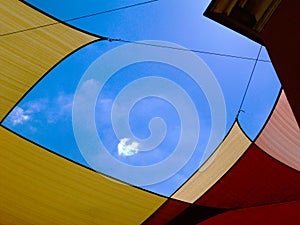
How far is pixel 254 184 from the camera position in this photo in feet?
17.3

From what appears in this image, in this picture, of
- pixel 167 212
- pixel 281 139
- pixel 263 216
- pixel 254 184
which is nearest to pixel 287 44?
pixel 281 139

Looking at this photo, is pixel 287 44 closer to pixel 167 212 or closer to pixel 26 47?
pixel 26 47

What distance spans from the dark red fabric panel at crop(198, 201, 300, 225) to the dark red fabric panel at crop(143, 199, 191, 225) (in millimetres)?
447

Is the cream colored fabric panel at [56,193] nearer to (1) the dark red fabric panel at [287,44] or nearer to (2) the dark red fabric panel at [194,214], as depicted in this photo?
(2) the dark red fabric panel at [194,214]

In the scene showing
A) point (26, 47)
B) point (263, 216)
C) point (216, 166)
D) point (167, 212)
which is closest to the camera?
point (26, 47)

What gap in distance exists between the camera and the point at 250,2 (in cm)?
163

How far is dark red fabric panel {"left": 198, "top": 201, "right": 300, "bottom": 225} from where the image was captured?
5.46 meters

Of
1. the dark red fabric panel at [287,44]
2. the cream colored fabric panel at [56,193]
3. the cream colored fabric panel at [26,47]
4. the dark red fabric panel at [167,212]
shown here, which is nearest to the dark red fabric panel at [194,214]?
the dark red fabric panel at [167,212]

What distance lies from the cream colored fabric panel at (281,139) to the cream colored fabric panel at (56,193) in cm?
161

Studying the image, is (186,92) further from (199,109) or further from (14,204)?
(14,204)

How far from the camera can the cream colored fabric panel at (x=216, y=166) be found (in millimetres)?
5125

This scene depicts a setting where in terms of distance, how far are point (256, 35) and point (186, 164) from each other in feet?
12.3

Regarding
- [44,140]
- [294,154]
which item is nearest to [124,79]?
[44,140]

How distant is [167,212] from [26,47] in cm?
300
